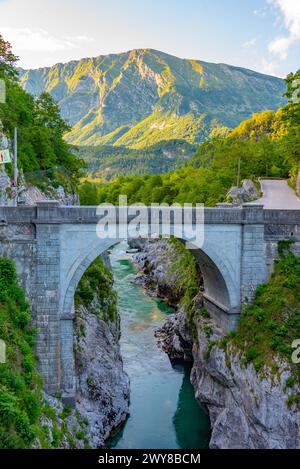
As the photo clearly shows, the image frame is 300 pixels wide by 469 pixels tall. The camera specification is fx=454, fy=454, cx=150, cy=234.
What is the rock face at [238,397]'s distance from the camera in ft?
73.0

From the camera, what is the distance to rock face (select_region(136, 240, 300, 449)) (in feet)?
73.0

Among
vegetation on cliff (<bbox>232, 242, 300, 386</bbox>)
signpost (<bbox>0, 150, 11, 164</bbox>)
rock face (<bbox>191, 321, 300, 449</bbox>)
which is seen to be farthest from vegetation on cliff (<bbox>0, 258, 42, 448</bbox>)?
vegetation on cliff (<bbox>232, 242, 300, 386</bbox>)

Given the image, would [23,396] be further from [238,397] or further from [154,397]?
[154,397]

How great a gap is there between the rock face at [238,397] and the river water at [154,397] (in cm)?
121

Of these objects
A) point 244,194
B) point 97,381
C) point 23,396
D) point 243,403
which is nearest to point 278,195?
point 244,194

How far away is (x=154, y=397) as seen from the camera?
30.5 metres

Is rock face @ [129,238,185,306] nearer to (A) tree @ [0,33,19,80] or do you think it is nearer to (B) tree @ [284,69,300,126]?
(B) tree @ [284,69,300,126]

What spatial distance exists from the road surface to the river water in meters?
14.9

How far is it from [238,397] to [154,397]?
7.64 meters

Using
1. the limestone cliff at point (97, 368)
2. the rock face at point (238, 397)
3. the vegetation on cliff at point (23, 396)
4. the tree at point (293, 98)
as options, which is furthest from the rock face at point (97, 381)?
the tree at point (293, 98)

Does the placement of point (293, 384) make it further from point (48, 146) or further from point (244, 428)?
point (48, 146)

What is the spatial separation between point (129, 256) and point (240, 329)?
5131 cm

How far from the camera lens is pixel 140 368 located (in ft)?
112
